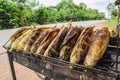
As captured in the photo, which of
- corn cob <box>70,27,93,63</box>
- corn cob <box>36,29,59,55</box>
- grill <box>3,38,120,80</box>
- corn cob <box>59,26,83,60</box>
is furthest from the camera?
corn cob <box>36,29,59,55</box>

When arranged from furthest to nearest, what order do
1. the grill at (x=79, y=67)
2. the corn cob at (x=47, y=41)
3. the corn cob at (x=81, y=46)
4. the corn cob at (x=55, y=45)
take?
the corn cob at (x=47, y=41) < the corn cob at (x=55, y=45) < the corn cob at (x=81, y=46) < the grill at (x=79, y=67)

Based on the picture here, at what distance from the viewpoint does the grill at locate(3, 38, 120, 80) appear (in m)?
1.86

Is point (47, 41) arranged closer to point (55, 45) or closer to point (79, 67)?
point (55, 45)

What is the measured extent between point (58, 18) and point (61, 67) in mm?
24631

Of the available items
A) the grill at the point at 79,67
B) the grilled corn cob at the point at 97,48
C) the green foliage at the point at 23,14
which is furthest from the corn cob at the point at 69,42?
the green foliage at the point at 23,14

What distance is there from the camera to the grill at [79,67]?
186 centimetres

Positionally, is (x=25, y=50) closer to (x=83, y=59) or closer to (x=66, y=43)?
(x=66, y=43)

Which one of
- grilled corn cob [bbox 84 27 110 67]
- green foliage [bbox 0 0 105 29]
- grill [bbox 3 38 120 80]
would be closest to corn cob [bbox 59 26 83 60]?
grill [bbox 3 38 120 80]

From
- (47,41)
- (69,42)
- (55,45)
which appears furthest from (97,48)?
(47,41)

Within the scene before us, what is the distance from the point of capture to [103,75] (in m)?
1.83

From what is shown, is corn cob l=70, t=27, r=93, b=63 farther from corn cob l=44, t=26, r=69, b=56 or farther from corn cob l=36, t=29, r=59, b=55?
corn cob l=36, t=29, r=59, b=55

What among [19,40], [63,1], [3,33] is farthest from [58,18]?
[19,40]

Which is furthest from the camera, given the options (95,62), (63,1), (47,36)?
(63,1)

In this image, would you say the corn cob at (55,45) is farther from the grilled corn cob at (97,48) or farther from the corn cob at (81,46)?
the grilled corn cob at (97,48)
